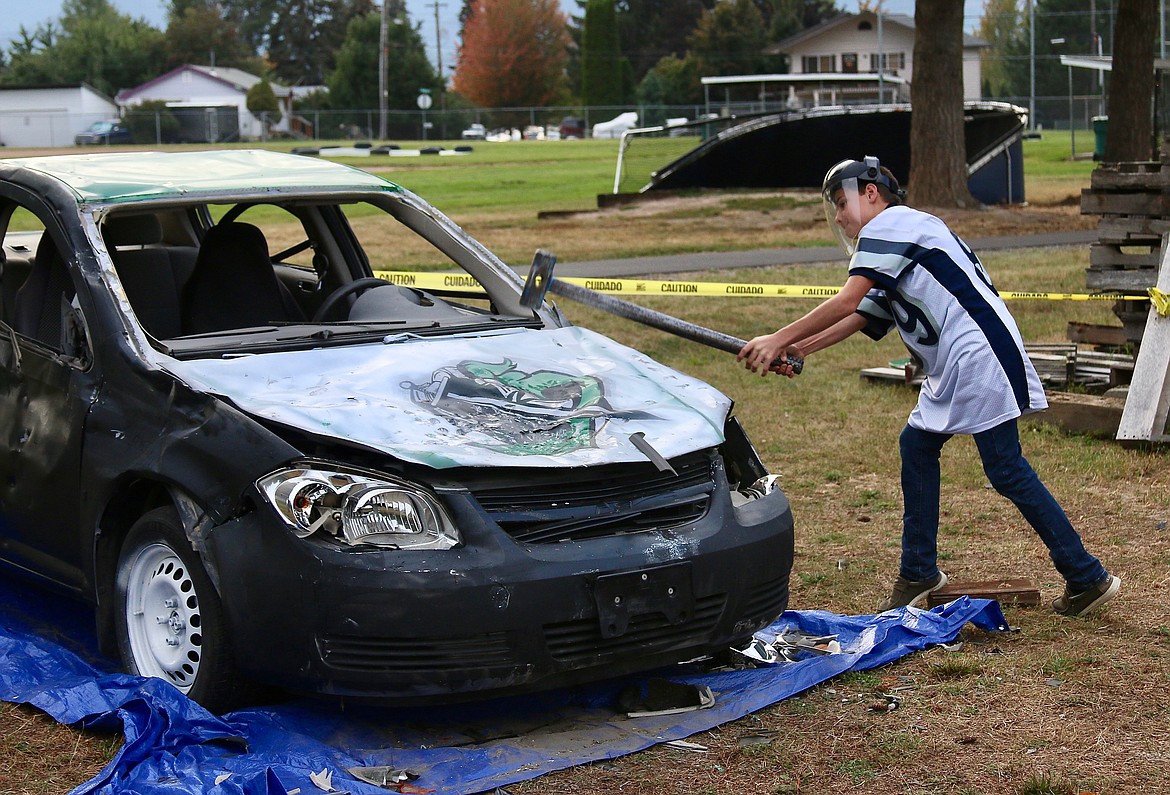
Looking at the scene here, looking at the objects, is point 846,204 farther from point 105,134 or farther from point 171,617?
point 105,134

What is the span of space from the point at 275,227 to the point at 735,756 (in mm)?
21505

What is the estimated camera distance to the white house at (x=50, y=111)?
223 feet

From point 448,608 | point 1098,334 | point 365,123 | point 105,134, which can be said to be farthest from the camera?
point 365,123

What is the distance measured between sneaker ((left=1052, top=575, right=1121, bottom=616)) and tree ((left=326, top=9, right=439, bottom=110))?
8278cm

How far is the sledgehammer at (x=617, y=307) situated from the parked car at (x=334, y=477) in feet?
0.48

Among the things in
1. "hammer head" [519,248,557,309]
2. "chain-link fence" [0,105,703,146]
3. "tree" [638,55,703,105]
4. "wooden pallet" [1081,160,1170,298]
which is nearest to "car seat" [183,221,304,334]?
"hammer head" [519,248,557,309]

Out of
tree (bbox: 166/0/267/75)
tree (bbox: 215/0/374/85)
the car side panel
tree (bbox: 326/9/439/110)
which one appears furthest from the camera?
tree (bbox: 215/0/374/85)

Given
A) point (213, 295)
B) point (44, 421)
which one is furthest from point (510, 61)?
point (44, 421)

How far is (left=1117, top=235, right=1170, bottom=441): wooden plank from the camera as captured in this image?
7.81m

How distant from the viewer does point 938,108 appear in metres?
22.5

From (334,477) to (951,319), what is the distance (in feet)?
7.81

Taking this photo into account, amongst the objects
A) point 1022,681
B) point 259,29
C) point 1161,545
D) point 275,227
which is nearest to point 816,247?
point 275,227

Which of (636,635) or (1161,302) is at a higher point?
(1161,302)

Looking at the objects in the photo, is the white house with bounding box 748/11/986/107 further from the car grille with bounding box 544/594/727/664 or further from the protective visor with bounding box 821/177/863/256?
the car grille with bounding box 544/594/727/664
